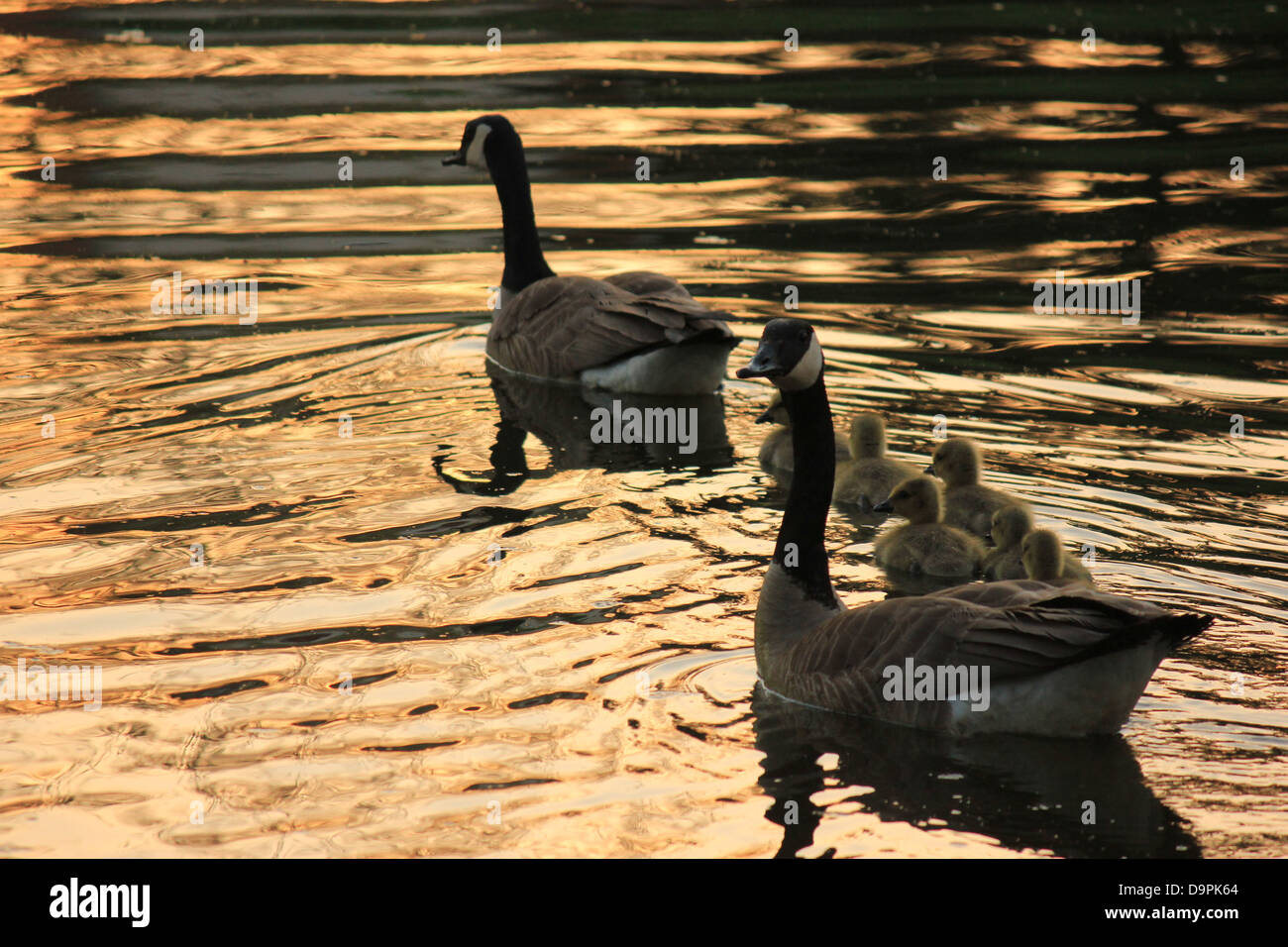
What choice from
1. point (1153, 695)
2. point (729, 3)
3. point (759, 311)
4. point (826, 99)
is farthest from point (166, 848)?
point (729, 3)

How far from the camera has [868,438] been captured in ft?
36.3

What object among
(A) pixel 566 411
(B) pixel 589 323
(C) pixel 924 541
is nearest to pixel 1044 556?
(C) pixel 924 541

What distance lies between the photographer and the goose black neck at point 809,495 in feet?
26.8

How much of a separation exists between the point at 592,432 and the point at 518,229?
3.21 metres

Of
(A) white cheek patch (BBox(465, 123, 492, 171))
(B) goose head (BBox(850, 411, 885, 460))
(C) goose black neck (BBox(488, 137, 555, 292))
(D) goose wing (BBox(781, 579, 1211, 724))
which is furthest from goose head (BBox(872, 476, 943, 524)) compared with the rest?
(A) white cheek patch (BBox(465, 123, 492, 171))

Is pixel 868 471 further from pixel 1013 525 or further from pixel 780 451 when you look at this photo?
pixel 1013 525

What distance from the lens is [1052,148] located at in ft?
67.4

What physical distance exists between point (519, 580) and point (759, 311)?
6.50 meters

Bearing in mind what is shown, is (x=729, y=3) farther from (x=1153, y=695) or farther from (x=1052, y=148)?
(x=1153, y=695)

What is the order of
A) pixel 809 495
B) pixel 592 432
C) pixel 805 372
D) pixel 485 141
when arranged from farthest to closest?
pixel 485 141 → pixel 592 432 → pixel 809 495 → pixel 805 372

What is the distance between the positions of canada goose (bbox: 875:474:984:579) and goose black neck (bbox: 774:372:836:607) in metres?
1.42

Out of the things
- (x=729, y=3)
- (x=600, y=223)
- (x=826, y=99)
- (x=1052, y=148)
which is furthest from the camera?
(x=729, y=3)

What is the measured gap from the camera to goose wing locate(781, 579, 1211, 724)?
6871 millimetres

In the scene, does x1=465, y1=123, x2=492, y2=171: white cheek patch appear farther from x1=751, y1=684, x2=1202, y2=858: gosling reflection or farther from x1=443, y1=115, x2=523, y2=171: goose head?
x1=751, y1=684, x2=1202, y2=858: gosling reflection
